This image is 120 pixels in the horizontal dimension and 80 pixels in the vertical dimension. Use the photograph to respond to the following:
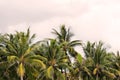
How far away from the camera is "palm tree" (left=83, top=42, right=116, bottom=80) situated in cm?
6238

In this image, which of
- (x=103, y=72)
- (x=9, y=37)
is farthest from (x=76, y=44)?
(x=9, y=37)

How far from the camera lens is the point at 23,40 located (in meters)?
48.9

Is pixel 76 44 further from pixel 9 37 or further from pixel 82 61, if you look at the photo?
pixel 9 37

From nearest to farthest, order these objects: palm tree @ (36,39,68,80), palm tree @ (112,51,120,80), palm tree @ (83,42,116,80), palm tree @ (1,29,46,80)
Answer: palm tree @ (1,29,46,80)
palm tree @ (36,39,68,80)
palm tree @ (83,42,116,80)
palm tree @ (112,51,120,80)

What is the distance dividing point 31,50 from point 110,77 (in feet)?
64.8

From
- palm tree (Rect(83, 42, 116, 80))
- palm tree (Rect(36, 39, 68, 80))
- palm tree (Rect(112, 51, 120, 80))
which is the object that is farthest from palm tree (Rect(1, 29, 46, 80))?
palm tree (Rect(112, 51, 120, 80))

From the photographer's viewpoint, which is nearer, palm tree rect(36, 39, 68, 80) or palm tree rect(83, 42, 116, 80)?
palm tree rect(36, 39, 68, 80)

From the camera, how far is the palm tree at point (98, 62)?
62.4 metres

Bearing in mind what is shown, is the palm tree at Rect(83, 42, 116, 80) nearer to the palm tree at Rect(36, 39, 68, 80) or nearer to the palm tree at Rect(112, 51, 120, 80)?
the palm tree at Rect(112, 51, 120, 80)

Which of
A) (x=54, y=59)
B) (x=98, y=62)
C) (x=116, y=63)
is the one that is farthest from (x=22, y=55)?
(x=116, y=63)

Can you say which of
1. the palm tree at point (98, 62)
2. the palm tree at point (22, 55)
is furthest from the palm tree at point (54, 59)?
the palm tree at point (98, 62)

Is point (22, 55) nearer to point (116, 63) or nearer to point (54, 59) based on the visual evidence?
point (54, 59)

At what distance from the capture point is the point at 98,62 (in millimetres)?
62906

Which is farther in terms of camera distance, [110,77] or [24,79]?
[110,77]
